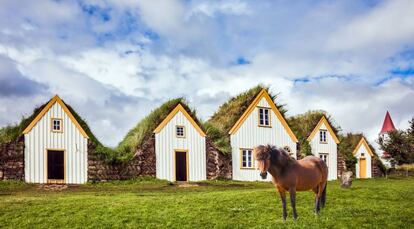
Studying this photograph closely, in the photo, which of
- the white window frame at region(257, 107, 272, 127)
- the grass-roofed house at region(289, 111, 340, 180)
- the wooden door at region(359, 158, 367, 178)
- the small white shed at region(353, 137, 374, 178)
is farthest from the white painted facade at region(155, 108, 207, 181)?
the wooden door at region(359, 158, 367, 178)

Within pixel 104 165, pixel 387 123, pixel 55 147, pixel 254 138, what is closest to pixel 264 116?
pixel 254 138

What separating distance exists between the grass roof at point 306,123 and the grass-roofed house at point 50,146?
18.6 m

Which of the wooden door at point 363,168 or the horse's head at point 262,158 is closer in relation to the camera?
the horse's head at point 262,158

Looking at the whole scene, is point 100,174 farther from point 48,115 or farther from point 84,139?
point 48,115

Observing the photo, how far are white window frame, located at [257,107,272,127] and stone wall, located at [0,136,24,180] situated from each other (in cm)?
1782

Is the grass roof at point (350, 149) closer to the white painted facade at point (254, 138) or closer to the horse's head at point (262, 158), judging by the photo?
the white painted facade at point (254, 138)

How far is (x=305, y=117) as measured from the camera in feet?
153

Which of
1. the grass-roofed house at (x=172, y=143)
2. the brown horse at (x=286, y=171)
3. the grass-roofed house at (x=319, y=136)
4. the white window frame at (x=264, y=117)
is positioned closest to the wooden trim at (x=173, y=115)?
the grass-roofed house at (x=172, y=143)

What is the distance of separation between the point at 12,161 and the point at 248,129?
17.2 meters

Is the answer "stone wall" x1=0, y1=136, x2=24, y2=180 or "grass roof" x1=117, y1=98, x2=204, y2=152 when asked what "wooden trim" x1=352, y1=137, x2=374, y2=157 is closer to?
"grass roof" x1=117, y1=98, x2=204, y2=152

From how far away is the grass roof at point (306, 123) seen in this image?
44188 mm

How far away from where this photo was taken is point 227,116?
131 feet

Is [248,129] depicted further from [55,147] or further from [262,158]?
[262,158]

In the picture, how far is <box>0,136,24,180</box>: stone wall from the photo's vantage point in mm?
31266
